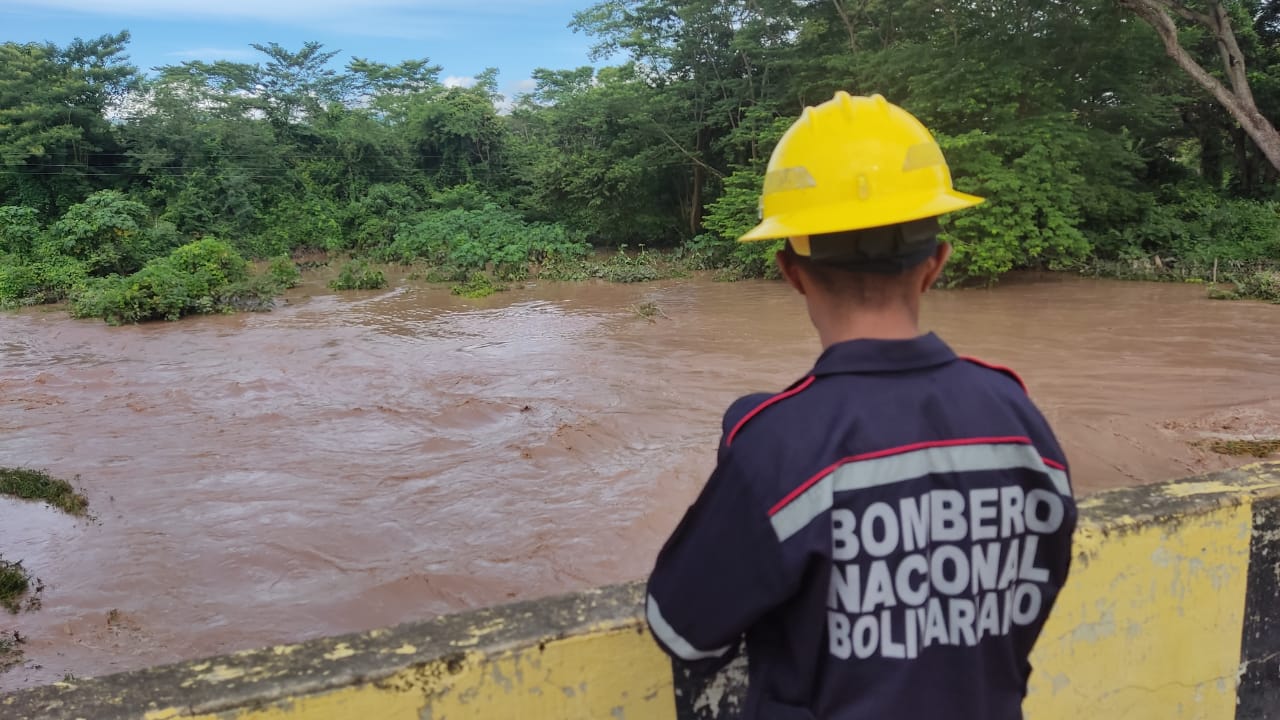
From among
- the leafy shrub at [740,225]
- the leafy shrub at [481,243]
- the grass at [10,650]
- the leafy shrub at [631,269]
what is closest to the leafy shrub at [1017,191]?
the leafy shrub at [740,225]

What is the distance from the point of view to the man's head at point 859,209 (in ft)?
3.51

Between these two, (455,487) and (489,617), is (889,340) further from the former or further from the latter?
(455,487)

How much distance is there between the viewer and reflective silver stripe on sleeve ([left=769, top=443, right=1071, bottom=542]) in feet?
3.22

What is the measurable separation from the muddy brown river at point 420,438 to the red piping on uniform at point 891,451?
3.99 metres

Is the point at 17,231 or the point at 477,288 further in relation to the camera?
the point at 17,231

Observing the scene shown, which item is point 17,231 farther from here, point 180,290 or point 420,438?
point 420,438

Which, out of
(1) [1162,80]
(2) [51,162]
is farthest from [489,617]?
(2) [51,162]

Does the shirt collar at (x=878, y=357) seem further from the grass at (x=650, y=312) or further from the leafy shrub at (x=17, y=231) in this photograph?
the leafy shrub at (x=17, y=231)

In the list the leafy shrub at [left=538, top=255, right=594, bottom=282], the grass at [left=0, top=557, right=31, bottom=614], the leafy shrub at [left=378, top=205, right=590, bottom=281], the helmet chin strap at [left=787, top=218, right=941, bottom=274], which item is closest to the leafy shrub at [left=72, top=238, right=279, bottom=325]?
the leafy shrub at [left=378, top=205, right=590, bottom=281]

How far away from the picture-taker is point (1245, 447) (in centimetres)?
649

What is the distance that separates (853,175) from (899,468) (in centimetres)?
38

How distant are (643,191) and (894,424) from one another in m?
23.2

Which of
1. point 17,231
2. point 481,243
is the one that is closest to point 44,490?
point 481,243

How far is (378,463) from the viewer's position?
6938mm
